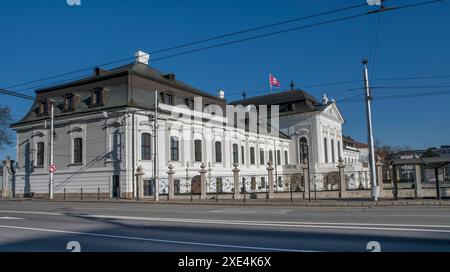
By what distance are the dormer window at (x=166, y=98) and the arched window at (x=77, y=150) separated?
8.16 meters

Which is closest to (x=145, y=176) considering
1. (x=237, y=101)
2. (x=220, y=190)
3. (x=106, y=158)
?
(x=106, y=158)

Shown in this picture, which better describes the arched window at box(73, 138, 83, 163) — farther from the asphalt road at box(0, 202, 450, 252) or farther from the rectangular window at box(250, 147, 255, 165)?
the asphalt road at box(0, 202, 450, 252)

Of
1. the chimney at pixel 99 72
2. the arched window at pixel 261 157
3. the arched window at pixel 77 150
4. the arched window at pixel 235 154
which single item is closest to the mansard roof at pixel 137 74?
the chimney at pixel 99 72

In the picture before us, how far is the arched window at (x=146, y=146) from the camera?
3572 centimetres

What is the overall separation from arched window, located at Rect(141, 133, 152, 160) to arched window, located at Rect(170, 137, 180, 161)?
2.64 m

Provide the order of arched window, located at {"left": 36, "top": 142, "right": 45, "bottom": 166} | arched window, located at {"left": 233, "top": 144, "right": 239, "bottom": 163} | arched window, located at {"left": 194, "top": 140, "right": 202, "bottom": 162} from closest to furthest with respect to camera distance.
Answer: arched window, located at {"left": 36, "top": 142, "right": 45, "bottom": 166} < arched window, located at {"left": 194, "top": 140, "right": 202, "bottom": 162} < arched window, located at {"left": 233, "top": 144, "right": 239, "bottom": 163}

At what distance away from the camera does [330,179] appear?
127 feet

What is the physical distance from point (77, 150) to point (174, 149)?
344 inches

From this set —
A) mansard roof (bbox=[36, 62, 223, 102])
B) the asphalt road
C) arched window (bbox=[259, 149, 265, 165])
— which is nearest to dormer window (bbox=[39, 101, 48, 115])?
mansard roof (bbox=[36, 62, 223, 102])

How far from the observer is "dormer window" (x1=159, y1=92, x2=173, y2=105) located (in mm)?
38000

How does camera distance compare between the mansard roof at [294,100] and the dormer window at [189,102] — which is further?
the mansard roof at [294,100]

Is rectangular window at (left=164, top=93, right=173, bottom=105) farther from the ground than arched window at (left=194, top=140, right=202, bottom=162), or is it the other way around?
rectangular window at (left=164, top=93, right=173, bottom=105)

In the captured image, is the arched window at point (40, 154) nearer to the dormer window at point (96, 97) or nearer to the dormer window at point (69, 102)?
the dormer window at point (69, 102)

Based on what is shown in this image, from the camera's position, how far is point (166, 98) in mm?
38594
